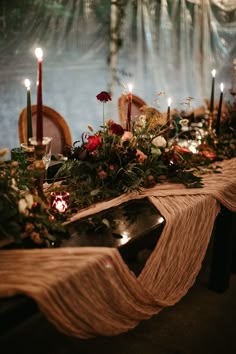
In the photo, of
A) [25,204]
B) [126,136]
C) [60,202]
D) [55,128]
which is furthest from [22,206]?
[55,128]

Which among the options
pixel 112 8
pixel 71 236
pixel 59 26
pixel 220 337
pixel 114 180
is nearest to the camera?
pixel 71 236

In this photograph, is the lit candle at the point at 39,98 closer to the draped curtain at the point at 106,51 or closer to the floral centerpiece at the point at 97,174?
the floral centerpiece at the point at 97,174

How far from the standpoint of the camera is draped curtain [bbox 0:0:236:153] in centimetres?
294

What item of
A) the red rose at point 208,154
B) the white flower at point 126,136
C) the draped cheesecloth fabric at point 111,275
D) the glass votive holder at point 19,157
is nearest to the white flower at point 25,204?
the draped cheesecloth fabric at point 111,275

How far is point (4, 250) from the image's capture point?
993 millimetres

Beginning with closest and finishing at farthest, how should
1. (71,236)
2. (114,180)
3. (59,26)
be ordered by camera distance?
(71,236)
(114,180)
(59,26)

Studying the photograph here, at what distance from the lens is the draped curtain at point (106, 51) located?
9.63 feet

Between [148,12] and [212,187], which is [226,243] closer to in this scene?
[212,187]

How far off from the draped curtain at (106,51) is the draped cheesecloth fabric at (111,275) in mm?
1250

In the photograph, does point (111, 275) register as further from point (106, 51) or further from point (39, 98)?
point (106, 51)

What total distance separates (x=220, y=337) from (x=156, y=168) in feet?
2.62

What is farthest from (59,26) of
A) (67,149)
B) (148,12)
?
(67,149)

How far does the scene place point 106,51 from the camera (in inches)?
137

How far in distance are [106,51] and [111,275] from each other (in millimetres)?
2820
